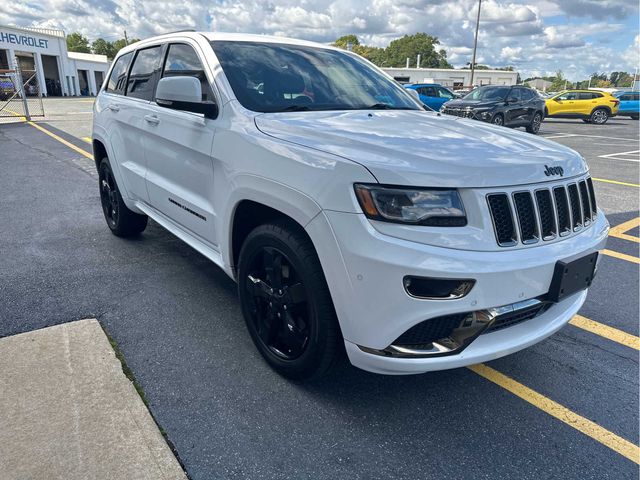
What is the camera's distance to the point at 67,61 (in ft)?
159

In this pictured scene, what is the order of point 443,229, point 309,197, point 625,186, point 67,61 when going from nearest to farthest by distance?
point 443,229, point 309,197, point 625,186, point 67,61

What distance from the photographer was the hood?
6.52 feet

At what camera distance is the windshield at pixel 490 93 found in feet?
50.7

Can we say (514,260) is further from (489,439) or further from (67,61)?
(67,61)

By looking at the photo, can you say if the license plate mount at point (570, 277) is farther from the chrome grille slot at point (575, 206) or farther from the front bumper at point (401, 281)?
the chrome grille slot at point (575, 206)

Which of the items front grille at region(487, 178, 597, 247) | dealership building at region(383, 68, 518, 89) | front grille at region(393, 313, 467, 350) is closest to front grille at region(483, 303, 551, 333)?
front grille at region(393, 313, 467, 350)

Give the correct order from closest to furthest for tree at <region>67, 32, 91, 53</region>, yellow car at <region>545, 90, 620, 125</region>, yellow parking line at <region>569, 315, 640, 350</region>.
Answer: yellow parking line at <region>569, 315, 640, 350</region> → yellow car at <region>545, 90, 620, 125</region> → tree at <region>67, 32, 91, 53</region>

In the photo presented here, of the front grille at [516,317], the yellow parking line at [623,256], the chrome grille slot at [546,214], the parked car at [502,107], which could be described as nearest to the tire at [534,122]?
the parked car at [502,107]

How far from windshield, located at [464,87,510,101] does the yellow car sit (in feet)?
33.2

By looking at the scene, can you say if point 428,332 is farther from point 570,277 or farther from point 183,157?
point 183,157

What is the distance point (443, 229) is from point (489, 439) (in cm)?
110

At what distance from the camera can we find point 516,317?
2160mm

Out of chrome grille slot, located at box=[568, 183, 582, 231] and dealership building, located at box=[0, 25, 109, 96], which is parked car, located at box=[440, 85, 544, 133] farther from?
dealership building, located at box=[0, 25, 109, 96]

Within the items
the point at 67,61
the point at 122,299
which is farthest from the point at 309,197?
the point at 67,61
